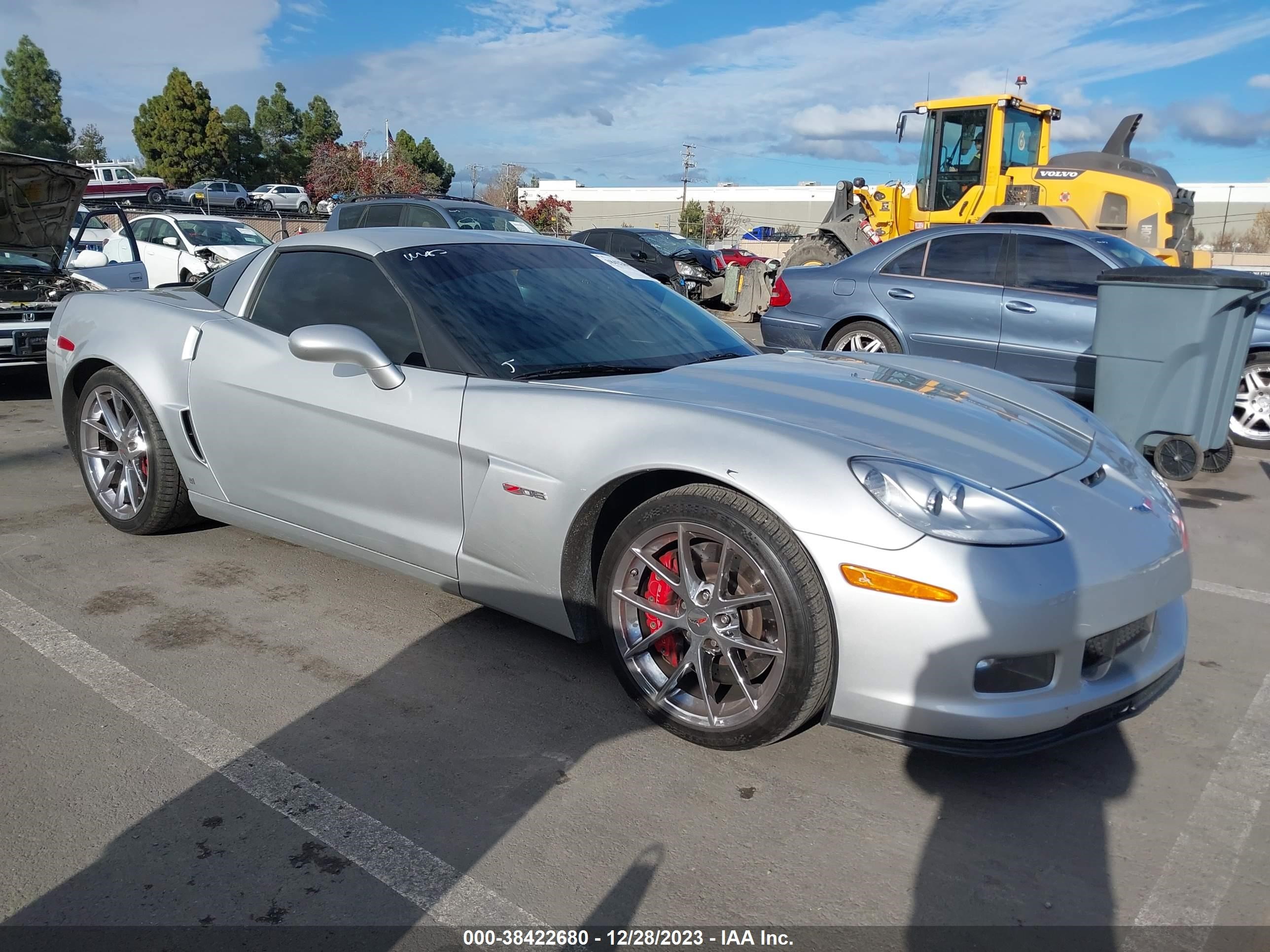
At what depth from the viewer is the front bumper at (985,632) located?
2.39 meters

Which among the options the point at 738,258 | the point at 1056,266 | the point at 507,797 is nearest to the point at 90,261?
the point at 1056,266

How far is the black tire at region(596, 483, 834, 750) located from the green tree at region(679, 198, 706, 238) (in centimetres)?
7023

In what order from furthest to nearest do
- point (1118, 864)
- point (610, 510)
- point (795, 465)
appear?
point (610, 510) → point (795, 465) → point (1118, 864)

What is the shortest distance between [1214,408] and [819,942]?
529 centimetres

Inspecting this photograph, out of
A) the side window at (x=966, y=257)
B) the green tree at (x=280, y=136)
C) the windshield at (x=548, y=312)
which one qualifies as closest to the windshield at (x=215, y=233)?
the side window at (x=966, y=257)

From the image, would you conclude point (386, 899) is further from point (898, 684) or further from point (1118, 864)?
point (1118, 864)

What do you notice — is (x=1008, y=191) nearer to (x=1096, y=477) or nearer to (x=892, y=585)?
(x=1096, y=477)

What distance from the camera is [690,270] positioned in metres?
17.9

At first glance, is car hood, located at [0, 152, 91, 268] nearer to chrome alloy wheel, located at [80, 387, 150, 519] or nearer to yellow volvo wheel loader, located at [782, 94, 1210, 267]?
chrome alloy wheel, located at [80, 387, 150, 519]

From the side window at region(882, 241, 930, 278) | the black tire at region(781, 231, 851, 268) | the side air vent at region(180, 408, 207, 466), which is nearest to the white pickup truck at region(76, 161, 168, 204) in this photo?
the black tire at region(781, 231, 851, 268)

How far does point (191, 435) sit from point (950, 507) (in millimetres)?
3097

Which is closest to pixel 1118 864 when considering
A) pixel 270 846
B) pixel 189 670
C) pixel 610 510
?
pixel 610 510

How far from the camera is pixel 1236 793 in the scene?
2676 millimetres

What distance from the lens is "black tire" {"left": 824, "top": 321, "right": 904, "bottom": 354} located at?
310 inches
